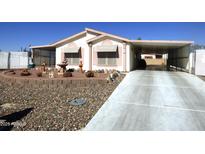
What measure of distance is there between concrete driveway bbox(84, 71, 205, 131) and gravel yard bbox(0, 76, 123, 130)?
1.82 ft

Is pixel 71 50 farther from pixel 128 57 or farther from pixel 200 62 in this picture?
pixel 200 62

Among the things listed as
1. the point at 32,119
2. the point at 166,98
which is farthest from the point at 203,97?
the point at 32,119

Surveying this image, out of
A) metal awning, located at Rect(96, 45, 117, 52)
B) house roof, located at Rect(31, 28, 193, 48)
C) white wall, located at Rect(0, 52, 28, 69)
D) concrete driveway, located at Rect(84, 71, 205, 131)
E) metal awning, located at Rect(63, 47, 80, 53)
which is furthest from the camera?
white wall, located at Rect(0, 52, 28, 69)

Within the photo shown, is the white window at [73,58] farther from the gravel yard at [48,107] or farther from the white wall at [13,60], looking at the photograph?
the gravel yard at [48,107]

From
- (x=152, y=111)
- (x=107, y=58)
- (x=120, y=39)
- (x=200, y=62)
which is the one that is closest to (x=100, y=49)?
(x=107, y=58)

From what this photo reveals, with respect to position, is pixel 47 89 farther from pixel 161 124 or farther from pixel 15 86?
pixel 161 124

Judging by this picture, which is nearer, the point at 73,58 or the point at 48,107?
the point at 48,107

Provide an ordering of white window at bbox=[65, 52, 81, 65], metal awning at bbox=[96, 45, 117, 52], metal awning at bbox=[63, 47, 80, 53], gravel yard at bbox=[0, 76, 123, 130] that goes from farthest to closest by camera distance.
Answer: white window at bbox=[65, 52, 81, 65], metal awning at bbox=[63, 47, 80, 53], metal awning at bbox=[96, 45, 117, 52], gravel yard at bbox=[0, 76, 123, 130]

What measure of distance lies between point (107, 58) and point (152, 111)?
12.8m

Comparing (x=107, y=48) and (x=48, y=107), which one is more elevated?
(x=107, y=48)

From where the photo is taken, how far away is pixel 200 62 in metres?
16.6

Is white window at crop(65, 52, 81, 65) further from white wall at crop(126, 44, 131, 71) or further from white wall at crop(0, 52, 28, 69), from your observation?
white wall at crop(0, 52, 28, 69)

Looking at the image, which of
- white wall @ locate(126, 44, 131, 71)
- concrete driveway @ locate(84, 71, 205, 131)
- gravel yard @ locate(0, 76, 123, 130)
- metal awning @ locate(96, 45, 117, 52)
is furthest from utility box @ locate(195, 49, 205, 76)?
gravel yard @ locate(0, 76, 123, 130)

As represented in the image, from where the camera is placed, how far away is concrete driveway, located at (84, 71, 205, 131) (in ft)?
19.6
